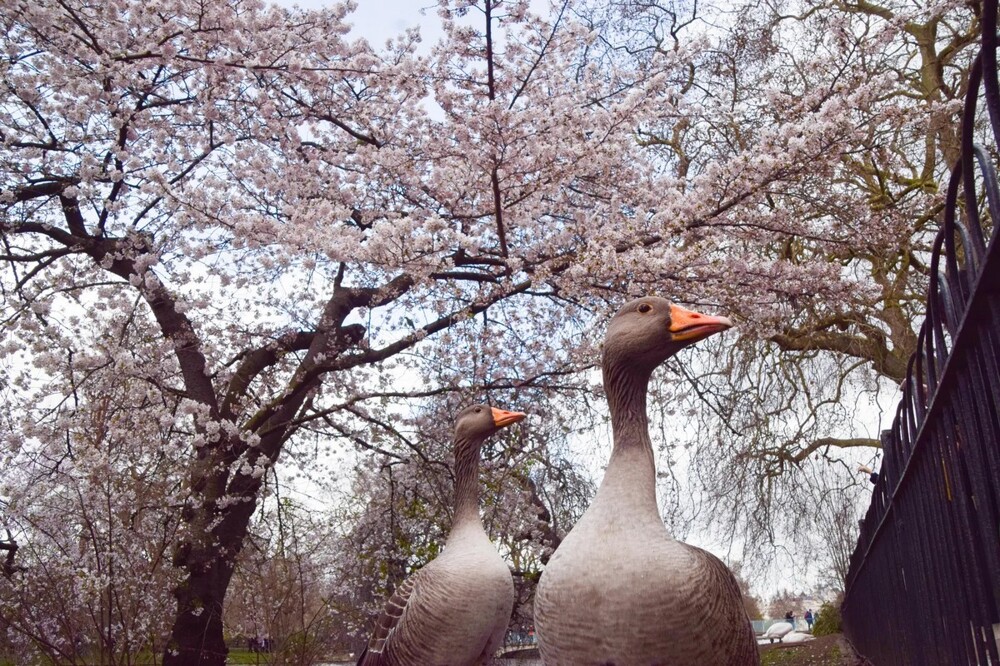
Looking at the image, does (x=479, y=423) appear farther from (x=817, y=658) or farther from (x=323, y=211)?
(x=817, y=658)

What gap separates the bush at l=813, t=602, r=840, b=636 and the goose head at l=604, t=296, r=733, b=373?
16256mm

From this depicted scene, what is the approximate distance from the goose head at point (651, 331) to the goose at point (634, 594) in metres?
0.12

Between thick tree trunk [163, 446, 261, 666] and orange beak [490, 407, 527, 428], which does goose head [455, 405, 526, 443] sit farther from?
thick tree trunk [163, 446, 261, 666]

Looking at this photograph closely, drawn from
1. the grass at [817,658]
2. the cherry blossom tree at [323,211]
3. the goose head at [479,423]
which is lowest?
the grass at [817,658]

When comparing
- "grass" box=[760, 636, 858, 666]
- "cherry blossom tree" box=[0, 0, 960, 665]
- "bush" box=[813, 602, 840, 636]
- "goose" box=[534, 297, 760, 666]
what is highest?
"cherry blossom tree" box=[0, 0, 960, 665]

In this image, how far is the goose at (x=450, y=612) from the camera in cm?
416

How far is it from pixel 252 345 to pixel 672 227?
4.97 meters

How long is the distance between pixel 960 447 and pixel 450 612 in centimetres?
261

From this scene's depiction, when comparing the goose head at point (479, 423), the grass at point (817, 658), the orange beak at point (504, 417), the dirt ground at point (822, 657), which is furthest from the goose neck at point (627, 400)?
the grass at point (817, 658)

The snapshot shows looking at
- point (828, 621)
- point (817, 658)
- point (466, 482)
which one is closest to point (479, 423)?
point (466, 482)

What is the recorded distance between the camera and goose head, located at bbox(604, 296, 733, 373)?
283 centimetres

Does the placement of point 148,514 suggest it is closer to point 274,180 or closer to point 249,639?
point 249,639

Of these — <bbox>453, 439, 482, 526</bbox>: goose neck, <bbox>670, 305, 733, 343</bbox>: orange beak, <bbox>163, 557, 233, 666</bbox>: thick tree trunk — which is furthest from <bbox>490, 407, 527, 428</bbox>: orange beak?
<bbox>163, 557, 233, 666</bbox>: thick tree trunk

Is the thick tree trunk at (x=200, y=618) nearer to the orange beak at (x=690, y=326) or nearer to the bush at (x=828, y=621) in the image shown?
the orange beak at (x=690, y=326)
